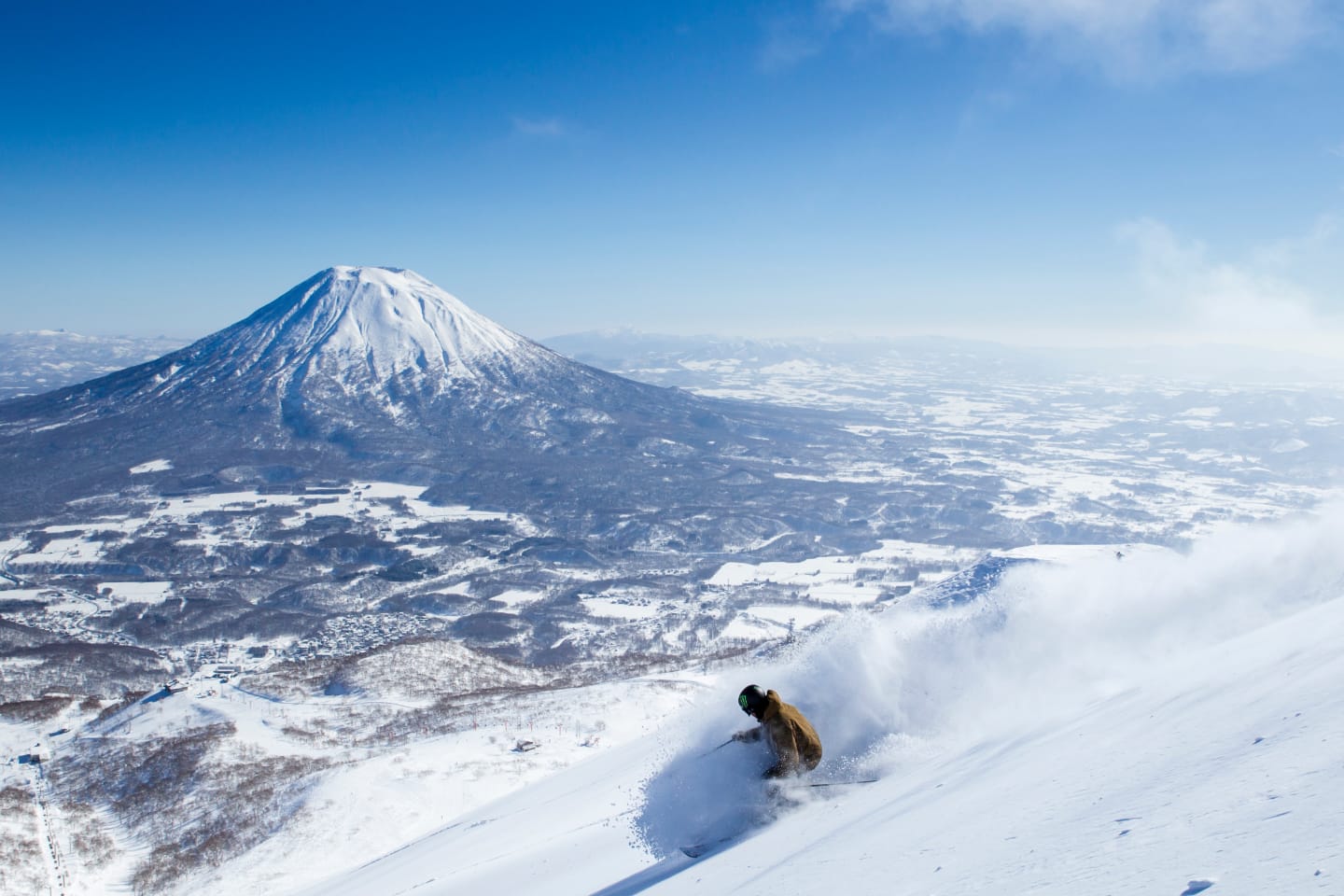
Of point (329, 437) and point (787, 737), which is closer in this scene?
point (787, 737)

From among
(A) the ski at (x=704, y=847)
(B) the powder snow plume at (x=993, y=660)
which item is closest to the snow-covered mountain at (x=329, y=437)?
(B) the powder snow plume at (x=993, y=660)

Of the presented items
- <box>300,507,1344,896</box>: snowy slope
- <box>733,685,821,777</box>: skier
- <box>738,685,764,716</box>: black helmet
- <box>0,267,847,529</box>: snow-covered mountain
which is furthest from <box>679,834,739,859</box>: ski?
<box>0,267,847,529</box>: snow-covered mountain

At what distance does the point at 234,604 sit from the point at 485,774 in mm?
70530

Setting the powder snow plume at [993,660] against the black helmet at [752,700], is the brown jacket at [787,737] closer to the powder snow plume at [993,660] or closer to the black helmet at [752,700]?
the black helmet at [752,700]

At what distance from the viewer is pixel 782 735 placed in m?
8.70

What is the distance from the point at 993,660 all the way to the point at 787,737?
191 inches

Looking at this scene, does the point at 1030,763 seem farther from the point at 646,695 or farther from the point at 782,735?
the point at 646,695

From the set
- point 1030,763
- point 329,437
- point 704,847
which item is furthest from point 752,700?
point 329,437

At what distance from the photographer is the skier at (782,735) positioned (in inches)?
335

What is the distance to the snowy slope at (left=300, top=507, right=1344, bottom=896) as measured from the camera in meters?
4.70

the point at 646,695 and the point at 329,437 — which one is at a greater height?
the point at 329,437

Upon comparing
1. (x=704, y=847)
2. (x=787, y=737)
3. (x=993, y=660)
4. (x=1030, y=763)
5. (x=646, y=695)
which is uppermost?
(x=1030, y=763)

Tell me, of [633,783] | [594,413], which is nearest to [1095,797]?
[633,783]

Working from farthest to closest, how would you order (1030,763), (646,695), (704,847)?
(646,695)
(704,847)
(1030,763)
